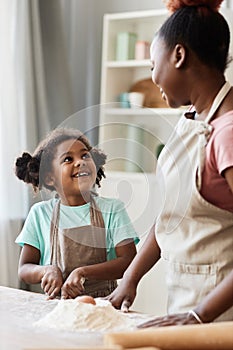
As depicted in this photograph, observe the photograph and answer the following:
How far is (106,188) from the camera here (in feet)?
5.06

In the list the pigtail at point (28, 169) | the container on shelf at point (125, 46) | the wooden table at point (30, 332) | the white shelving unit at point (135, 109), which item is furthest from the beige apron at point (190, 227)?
the container on shelf at point (125, 46)

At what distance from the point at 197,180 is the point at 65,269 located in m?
0.50

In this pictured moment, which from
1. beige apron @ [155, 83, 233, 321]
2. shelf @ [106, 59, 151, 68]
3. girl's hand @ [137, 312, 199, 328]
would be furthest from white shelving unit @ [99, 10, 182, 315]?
girl's hand @ [137, 312, 199, 328]

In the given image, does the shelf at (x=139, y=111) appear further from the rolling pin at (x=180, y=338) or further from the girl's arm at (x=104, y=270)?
the rolling pin at (x=180, y=338)

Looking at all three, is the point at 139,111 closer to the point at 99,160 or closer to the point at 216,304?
the point at 99,160

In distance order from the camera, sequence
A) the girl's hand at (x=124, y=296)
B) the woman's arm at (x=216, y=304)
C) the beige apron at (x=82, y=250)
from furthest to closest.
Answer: the beige apron at (x=82, y=250)
the girl's hand at (x=124, y=296)
the woman's arm at (x=216, y=304)

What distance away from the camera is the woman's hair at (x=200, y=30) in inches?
45.4

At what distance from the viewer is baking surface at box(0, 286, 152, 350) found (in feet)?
3.56

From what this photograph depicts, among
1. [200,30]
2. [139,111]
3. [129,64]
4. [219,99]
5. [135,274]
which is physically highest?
[200,30]

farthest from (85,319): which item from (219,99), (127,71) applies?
(127,71)

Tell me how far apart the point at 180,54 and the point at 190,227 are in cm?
33

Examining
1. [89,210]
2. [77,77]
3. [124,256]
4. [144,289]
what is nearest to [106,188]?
[89,210]

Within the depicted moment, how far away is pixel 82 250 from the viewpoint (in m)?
1.55

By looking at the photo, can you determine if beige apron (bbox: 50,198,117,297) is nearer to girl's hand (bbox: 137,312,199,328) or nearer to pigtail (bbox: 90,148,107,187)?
pigtail (bbox: 90,148,107,187)
